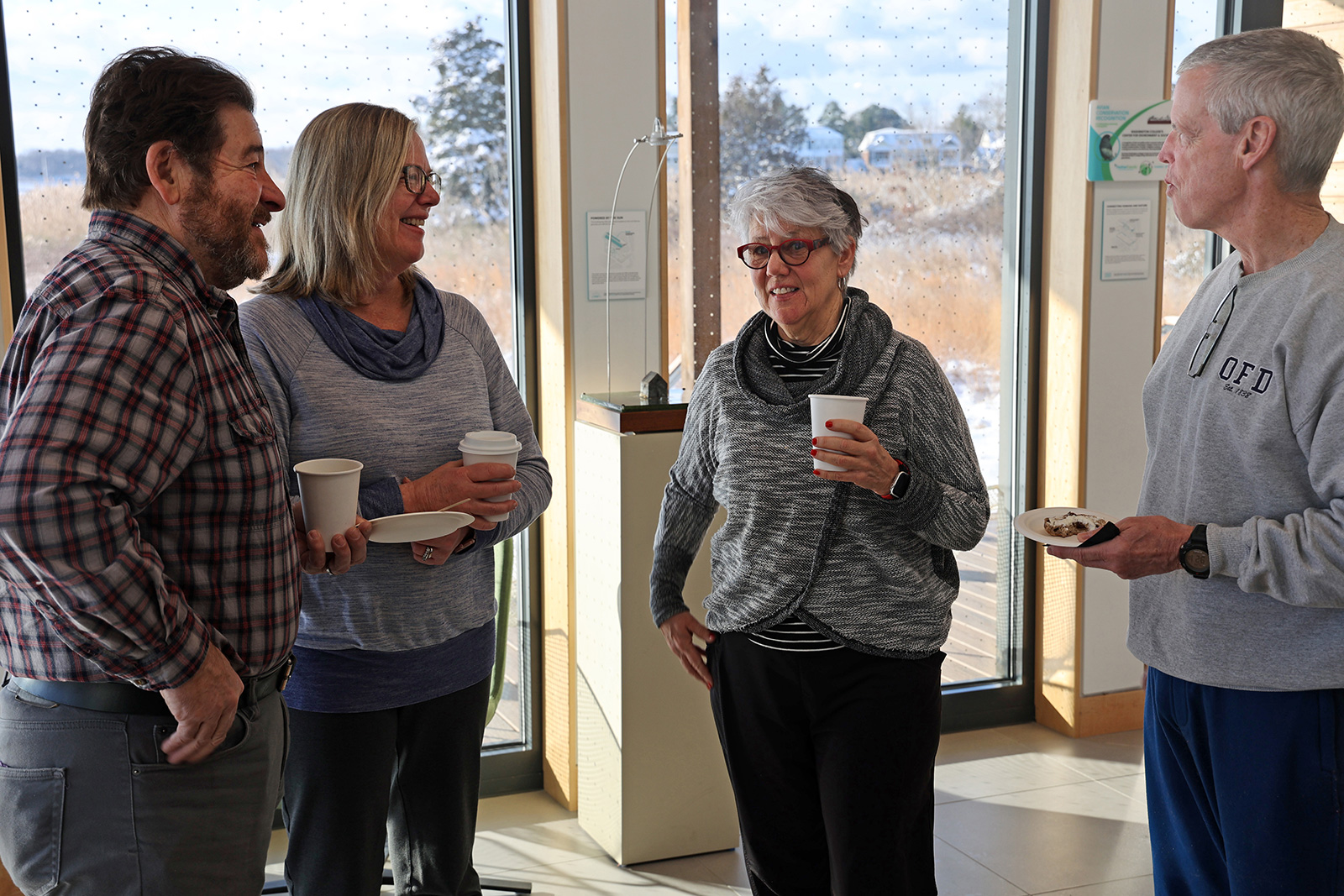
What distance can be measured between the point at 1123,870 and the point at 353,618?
218 cm

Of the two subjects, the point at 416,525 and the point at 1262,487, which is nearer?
the point at 1262,487

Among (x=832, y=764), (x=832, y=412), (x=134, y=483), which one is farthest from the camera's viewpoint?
(x=832, y=764)

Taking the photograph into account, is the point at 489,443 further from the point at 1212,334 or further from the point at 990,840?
the point at 990,840

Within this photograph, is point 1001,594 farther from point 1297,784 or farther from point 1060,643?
point 1297,784

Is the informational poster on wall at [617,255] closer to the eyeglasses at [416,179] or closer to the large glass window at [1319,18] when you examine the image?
the eyeglasses at [416,179]

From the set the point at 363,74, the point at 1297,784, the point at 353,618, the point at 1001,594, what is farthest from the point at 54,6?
the point at 1001,594

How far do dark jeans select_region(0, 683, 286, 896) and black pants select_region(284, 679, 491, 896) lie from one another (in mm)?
452

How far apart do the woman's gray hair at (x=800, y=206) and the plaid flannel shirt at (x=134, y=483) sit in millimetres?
873

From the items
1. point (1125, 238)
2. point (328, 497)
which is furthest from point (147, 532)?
point (1125, 238)

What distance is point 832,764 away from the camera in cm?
179

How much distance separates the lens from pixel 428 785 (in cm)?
198

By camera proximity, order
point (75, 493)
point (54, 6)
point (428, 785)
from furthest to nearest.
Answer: point (54, 6)
point (428, 785)
point (75, 493)

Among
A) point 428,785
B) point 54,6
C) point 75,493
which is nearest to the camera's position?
point 75,493

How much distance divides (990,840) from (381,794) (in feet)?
6.31
